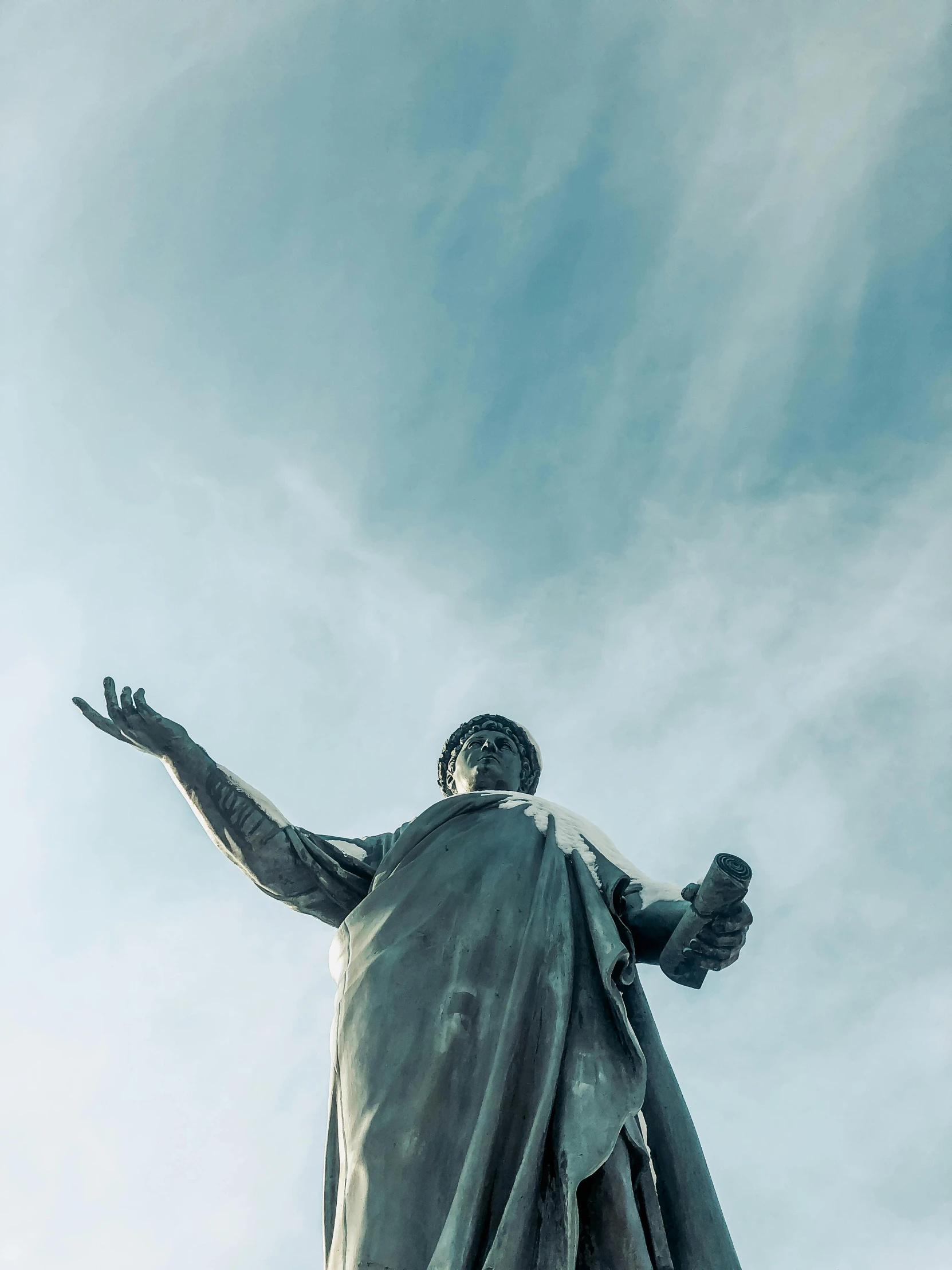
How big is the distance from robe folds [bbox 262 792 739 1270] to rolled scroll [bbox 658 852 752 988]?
0.23m

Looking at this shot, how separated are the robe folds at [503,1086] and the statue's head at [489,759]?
1.66 meters

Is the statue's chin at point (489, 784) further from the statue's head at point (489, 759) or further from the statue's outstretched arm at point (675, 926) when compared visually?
the statue's outstretched arm at point (675, 926)

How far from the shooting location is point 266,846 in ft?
24.5

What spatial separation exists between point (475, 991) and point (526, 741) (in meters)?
3.29

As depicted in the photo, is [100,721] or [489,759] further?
[489,759]

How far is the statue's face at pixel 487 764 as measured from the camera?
8.46 m

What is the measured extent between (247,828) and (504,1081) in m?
2.69

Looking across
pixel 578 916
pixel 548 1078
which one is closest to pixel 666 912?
pixel 578 916

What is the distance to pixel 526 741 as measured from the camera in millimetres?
8867

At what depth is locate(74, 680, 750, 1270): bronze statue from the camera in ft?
16.2

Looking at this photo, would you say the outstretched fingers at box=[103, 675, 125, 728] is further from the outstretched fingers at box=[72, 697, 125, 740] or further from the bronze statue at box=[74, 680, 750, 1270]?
the bronze statue at box=[74, 680, 750, 1270]

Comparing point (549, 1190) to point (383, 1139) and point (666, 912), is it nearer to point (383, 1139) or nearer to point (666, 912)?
→ point (383, 1139)

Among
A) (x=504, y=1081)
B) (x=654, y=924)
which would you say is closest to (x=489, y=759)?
(x=654, y=924)

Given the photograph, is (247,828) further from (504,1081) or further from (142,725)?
(504,1081)
